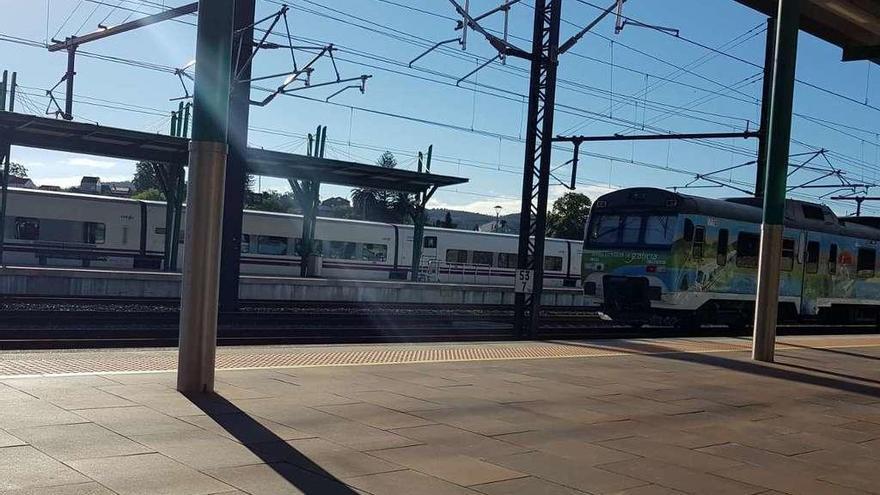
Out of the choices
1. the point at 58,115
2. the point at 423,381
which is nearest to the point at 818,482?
the point at 423,381

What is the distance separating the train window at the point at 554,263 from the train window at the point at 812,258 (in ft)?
74.1

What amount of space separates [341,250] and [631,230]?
74.1 ft

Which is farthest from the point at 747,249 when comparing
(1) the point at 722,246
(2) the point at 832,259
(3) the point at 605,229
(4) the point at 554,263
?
(4) the point at 554,263

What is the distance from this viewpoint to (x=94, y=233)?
33125mm

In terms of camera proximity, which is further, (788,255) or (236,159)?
(788,255)

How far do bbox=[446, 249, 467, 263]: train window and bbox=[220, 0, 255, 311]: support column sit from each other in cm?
2274

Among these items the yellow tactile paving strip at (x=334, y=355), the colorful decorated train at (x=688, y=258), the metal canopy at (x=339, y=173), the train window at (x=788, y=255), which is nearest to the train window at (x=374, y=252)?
the metal canopy at (x=339, y=173)

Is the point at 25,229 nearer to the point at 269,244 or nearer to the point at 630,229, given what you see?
the point at 269,244

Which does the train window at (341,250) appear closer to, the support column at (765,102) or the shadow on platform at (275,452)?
the support column at (765,102)

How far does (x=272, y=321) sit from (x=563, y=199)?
68.7 m

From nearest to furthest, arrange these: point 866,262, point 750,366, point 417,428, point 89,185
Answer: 1. point 417,428
2. point 750,366
3. point 866,262
4. point 89,185

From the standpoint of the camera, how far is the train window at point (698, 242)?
18.7m

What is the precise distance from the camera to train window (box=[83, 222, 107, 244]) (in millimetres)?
32969

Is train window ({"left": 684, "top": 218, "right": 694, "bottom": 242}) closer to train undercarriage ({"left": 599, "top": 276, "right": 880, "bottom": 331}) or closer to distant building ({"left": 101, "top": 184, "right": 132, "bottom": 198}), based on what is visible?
train undercarriage ({"left": 599, "top": 276, "right": 880, "bottom": 331})
